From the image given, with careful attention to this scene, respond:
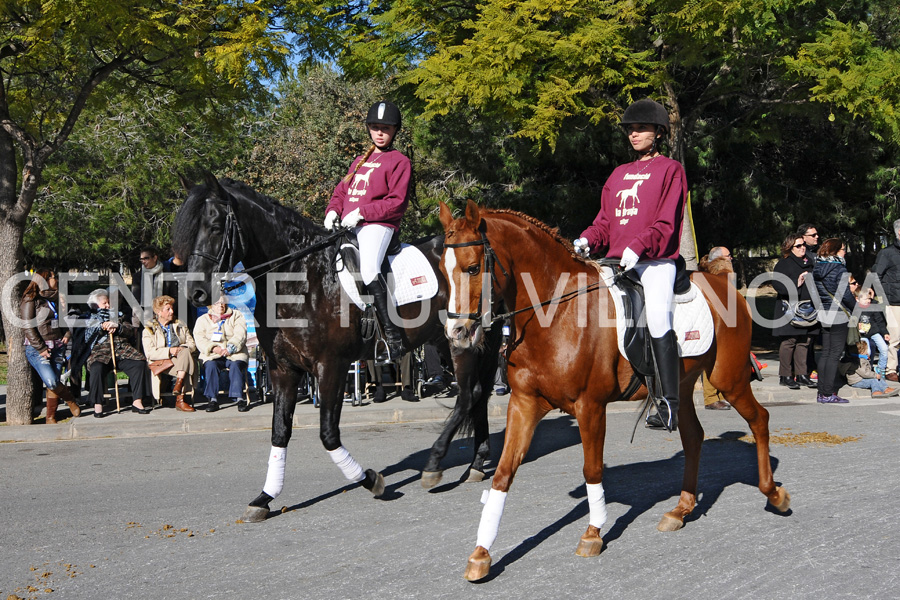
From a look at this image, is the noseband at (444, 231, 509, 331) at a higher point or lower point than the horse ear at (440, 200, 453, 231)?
lower

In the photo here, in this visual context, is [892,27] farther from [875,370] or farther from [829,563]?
[829,563]

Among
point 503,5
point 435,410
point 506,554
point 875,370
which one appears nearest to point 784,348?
point 875,370

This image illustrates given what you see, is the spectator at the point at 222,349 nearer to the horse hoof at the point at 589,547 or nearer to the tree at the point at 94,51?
the tree at the point at 94,51

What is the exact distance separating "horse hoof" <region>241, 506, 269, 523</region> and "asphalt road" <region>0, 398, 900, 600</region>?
3.3 inches

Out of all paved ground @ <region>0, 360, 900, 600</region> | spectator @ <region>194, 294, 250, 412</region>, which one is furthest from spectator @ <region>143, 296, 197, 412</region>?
paved ground @ <region>0, 360, 900, 600</region>

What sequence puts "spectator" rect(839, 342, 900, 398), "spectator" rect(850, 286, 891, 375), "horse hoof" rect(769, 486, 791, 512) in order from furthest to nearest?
"spectator" rect(850, 286, 891, 375) → "spectator" rect(839, 342, 900, 398) → "horse hoof" rect(769, 486, 791, 512)

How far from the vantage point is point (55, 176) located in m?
25.7

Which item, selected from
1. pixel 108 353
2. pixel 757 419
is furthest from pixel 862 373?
pixel 108 353

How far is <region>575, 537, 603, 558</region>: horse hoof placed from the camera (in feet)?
16.8

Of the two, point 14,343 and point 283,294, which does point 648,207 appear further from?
point 14,343

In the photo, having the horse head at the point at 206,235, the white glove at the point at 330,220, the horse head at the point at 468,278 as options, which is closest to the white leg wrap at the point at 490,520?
the horse head at the point at 468,278

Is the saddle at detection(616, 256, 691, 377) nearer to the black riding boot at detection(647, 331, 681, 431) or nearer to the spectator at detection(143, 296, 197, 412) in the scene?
the black riding boot at detection(647, 331, 681, 431)

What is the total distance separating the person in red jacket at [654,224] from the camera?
5414 millimetres

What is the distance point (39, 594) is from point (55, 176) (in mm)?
23893
